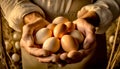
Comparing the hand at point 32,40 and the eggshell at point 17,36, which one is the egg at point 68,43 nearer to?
the hand at point 32,40

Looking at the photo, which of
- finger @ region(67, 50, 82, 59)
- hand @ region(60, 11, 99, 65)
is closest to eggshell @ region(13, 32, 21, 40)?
hand @ region(60, 11, 99, 65)

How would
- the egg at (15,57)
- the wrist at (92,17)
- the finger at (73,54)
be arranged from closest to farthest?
the finger at (73,54), the wrist at (92,17), the egg at (15,57)

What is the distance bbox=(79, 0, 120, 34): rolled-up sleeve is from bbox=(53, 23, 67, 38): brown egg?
0.13 m

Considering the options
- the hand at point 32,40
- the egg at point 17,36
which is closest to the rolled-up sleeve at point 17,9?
the hand at point 32,40

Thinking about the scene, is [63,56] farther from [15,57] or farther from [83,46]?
[15,57]

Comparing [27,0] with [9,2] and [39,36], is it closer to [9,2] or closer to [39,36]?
[9,2]

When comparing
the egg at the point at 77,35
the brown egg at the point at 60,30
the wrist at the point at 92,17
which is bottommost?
the egg at the point at 77,35

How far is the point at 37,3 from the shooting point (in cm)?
81

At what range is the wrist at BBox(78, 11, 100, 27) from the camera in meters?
0.72

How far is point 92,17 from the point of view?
29.0 inches

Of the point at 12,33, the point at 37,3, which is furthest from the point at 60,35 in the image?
the point at 12,33

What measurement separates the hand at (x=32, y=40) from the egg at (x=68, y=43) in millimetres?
37

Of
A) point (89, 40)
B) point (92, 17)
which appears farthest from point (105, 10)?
point (89, 40)

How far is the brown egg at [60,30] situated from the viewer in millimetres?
652
